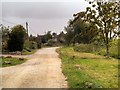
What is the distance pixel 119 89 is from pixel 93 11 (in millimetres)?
28202

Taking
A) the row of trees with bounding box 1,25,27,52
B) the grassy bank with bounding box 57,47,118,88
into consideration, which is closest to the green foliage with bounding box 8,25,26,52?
the row of trees with bounding box 1,25,27,52

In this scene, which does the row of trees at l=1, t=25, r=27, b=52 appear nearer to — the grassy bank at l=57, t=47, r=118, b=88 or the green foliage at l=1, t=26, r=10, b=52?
the green foliage at l=1, t=26, r=10, b=52

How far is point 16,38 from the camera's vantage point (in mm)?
49875

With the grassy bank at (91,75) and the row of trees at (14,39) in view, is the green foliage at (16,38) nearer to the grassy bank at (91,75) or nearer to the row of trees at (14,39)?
the row of trees at (14,39)

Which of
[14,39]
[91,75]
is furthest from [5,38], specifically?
[91,75]

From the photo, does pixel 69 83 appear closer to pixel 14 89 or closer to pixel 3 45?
pixel 14 89

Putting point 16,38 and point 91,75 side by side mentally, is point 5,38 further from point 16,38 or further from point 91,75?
point 91,75

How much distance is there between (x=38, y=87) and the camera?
1422cm

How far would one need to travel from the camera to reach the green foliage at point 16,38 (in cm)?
4981

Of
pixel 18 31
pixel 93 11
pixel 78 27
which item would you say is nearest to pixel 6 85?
pixel 93 11

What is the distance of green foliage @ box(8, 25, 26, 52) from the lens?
4981 cm

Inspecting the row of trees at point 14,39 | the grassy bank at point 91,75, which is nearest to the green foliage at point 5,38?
the row of trees at point 14,39

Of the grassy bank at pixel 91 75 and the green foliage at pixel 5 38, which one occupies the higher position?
the green foliage at pixel 5 38

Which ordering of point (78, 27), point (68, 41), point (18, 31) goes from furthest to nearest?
point (68, 41) < point (78, 27) < point (18, 31)
